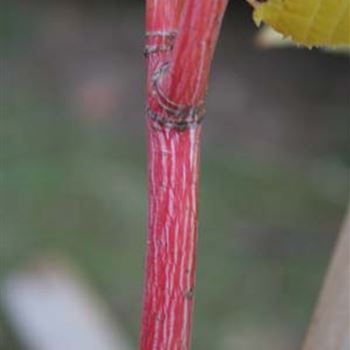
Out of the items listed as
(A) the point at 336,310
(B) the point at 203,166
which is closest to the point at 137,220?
(B) the point at 203,166

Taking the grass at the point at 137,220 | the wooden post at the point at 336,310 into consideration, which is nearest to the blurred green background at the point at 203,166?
the grass at the point at 137,220

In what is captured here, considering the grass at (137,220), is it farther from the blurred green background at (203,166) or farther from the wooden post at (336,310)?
the wooden post at (336,310)

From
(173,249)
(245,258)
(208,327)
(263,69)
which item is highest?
(263,69)

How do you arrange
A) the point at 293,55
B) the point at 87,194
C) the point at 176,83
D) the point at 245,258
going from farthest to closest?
1. the point at 293,55
2. the point at 87,194
3. the point at 245,258
4. the point at 176,83

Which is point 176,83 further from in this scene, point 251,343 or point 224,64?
point 224,64

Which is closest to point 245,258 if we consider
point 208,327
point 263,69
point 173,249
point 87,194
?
point 208,327

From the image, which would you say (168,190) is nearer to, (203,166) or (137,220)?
(137,220)

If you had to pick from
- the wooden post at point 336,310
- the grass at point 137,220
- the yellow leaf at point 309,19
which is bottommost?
the wooden post at point 336,310
